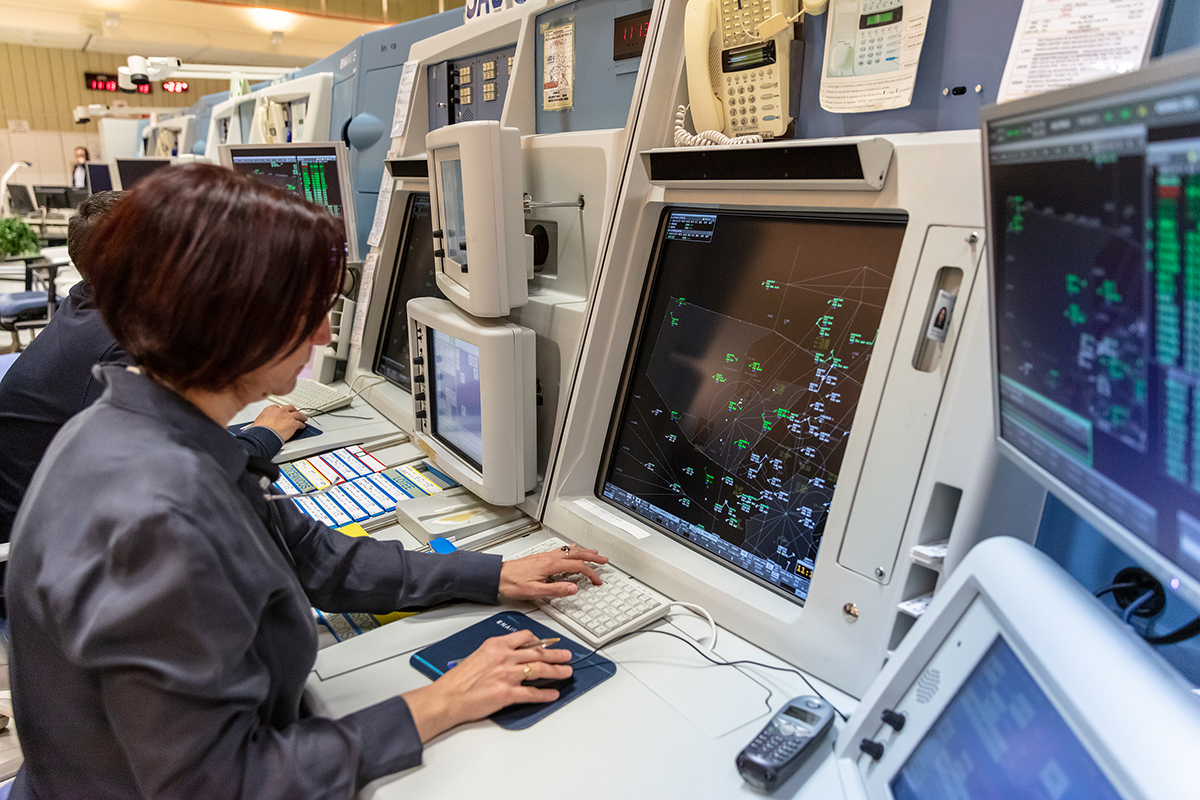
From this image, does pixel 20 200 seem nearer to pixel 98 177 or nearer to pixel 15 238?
pixel 98 177

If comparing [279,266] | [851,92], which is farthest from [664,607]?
[851,92]

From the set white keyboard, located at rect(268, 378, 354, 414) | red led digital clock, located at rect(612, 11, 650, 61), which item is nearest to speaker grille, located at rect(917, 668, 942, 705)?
red led digital clock, located at rect(612, 11, 650, 61)

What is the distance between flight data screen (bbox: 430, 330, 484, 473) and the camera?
5.03 feet

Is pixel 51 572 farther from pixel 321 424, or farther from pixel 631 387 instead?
pixel 321 424

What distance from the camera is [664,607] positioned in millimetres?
1180

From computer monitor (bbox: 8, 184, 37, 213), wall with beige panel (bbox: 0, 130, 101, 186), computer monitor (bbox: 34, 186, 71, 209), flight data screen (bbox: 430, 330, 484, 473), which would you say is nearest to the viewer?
flight data screen (bbox: 430, 330, 484, 473)

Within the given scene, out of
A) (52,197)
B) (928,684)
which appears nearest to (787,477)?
(928,684)

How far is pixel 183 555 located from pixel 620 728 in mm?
545

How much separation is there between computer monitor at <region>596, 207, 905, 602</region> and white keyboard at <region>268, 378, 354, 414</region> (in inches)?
46.3

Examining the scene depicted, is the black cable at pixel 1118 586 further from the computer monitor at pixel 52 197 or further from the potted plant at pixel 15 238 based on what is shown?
the computer monitor at pixel 52 197

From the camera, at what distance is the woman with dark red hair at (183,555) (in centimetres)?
71

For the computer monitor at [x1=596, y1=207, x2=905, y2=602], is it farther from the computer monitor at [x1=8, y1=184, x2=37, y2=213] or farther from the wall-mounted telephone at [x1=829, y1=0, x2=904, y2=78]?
the computer monitor at [x1=8, y1=184, x2=37, y2=213]

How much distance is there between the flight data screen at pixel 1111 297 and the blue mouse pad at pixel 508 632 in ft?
2.05

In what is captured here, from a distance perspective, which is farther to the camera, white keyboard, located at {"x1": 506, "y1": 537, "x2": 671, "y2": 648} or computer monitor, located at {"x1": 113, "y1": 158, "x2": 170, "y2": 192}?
computer monitor, located at {"x1": 113, "y1": 158, "x2": 170, "y2": 192}
